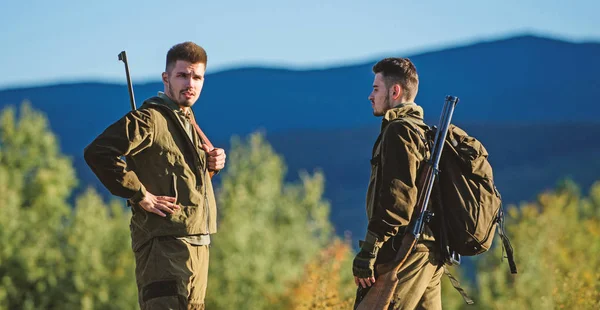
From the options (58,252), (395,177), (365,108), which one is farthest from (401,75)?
(365,108)

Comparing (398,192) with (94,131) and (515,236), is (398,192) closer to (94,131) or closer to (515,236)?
(515,236)

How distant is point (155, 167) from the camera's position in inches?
201

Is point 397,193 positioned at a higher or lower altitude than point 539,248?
higher

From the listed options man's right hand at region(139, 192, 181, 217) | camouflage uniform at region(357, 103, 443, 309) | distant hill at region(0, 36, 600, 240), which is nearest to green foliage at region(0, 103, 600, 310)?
camouflage uniform at region(357, 103, 443, 309)

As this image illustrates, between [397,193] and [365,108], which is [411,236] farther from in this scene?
[365,108]

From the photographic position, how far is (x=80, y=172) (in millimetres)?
146250

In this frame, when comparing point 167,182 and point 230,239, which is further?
point 230,239

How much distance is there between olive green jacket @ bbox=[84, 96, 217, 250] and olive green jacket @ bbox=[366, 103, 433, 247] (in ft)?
2.96

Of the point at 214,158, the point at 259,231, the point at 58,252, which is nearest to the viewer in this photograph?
the point at 214,158

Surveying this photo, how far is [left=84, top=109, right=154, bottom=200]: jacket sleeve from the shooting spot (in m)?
4.88

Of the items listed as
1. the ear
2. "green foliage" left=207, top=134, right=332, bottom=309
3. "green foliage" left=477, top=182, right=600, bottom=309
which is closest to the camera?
the ear

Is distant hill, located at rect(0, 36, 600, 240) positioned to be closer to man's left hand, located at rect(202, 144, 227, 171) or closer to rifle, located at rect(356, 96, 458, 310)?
man's left hand, located at rect(202, 144, 227, 171)

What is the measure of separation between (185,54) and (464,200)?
163 centimetres

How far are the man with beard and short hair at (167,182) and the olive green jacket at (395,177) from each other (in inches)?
36.1
